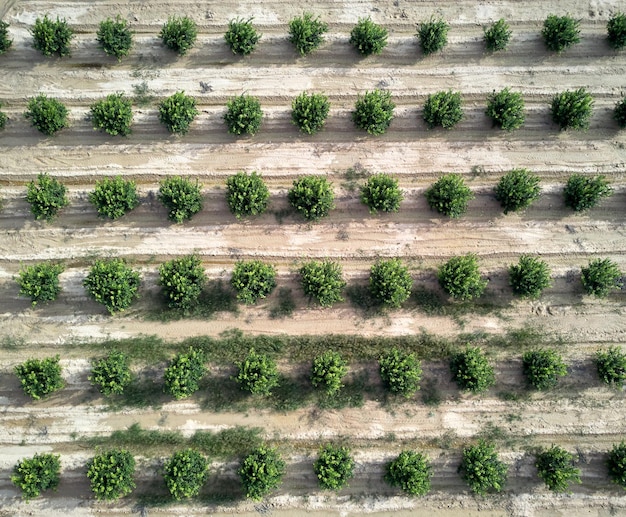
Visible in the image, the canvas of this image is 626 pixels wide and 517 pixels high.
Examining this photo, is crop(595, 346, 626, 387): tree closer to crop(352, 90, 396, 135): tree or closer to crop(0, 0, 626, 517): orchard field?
crop(0, 0, 626, 517): orchard field

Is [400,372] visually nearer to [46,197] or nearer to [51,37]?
[46,197]

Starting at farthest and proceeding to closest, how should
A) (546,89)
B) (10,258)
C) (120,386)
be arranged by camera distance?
(546,89), (10,258), (120,386)

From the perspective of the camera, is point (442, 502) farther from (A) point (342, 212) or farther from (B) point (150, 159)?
(B) point (150, 159)

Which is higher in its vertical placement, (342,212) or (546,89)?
(546,89)

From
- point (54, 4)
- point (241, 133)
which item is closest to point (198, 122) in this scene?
point (241, 133)

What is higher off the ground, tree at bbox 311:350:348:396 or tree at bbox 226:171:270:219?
tree at bbox 226:171:270:219

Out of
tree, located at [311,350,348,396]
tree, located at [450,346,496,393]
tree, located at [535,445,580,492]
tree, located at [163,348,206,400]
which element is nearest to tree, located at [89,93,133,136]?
tree, located at [163,348,206,400]

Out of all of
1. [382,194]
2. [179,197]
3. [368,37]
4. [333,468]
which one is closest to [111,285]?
[179,197]
